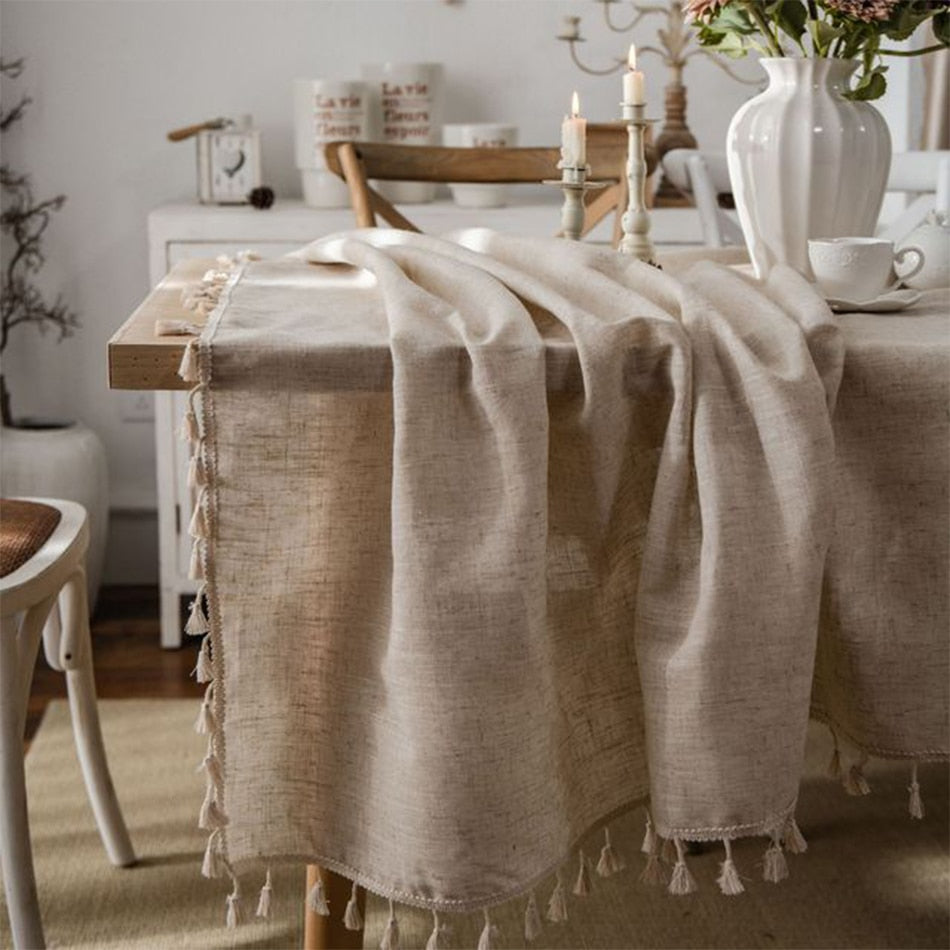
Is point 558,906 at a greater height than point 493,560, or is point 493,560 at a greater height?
point 493,560

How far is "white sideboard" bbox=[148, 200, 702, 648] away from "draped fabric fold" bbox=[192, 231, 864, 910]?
1579 mm

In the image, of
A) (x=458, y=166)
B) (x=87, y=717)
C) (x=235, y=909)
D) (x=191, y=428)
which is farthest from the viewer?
(x=458, y=166)

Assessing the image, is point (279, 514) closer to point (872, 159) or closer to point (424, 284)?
point (424, 284)

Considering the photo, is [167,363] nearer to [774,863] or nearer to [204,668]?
[204,668]

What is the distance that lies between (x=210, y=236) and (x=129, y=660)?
828 mm

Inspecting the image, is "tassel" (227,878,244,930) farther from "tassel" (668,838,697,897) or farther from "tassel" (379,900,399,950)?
"tassel" (668,838,697,897)

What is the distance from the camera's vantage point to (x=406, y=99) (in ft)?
10.3

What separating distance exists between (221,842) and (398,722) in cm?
20

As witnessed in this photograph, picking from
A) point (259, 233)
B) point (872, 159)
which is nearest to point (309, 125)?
point (259, 233)

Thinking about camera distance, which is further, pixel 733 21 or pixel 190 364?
pixel 733 21

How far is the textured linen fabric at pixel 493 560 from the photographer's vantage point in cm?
128

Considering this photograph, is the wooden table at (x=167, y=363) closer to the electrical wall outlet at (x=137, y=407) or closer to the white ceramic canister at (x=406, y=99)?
the white ceramic canister at (x=406, y=99)

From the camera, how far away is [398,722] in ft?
4.32

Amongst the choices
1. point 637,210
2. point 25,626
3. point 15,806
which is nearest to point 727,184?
point 637,210
